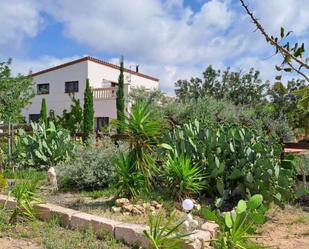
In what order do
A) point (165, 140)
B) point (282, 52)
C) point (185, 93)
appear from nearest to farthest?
point (282, 52) < point (165, 140) < point (185, 93)

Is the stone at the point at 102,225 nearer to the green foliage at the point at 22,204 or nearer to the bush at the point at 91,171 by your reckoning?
the green foliage at the point at 22,204

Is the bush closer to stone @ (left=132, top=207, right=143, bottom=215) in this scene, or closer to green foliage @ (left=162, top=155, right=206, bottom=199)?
green foliage @ (left=162, top=155, right=206, bottom=199)

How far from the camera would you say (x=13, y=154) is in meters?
10.4

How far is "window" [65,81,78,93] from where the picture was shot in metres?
29.9

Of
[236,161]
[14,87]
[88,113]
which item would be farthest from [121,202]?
[88,113]

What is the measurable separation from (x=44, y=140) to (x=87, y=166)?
318 centimetres

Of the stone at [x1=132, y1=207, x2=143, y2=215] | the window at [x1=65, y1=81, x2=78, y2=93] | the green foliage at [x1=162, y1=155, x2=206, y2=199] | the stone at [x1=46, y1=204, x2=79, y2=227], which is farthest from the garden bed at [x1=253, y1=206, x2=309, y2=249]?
the window at [x1=65, y1=81, x2=78, y2=93]

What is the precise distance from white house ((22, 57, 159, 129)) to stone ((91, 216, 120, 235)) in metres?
22.5

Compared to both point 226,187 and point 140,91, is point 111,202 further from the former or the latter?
point 140,91

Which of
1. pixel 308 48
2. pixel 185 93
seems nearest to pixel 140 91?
pixel 185 93

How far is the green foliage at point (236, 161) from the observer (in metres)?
5.93

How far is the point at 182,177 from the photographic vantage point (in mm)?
5914

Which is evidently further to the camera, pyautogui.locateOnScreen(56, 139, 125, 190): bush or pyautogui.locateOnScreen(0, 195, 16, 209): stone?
pyautogui.locateOnScreen(56, 139, 125, 190): bush

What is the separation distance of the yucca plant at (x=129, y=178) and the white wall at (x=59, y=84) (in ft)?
79.2
